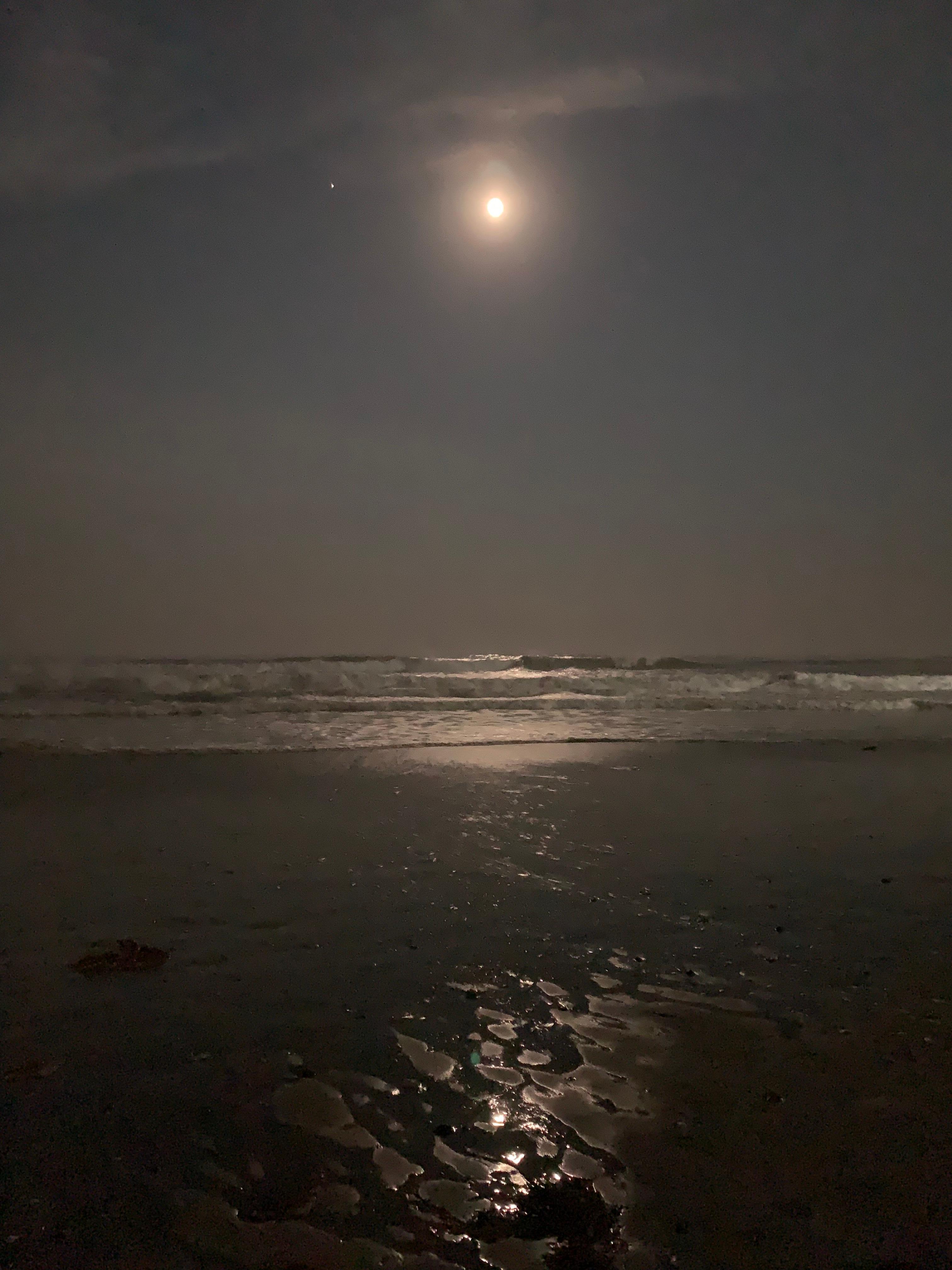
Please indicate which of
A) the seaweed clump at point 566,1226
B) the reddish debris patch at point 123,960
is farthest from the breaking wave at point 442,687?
the seaweed clump at point 566,1226

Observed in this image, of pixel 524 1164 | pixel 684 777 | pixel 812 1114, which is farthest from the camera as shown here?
pixel 684 777

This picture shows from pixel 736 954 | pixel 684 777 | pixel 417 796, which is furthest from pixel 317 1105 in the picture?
pixel 684 777

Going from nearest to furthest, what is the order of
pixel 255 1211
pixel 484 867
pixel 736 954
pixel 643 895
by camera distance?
pixel 255 1211 → pixel 736 954 → pixel 643 895 → pixel 484 867

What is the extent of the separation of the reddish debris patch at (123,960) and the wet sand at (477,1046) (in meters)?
0.06

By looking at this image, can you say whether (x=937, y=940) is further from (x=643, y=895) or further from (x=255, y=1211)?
(x=255, y=1211)

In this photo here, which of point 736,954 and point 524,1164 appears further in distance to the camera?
point 736,954

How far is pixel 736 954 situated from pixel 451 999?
1377 mm

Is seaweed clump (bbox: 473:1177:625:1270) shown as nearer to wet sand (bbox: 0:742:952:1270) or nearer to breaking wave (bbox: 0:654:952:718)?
wet sand (bbox: 0:742:952:1270)

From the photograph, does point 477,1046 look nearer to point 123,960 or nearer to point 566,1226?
point 566,1226

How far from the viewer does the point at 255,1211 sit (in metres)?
1.93

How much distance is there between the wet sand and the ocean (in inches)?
183

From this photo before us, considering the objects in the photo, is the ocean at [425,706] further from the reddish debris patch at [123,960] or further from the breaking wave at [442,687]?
the reddish debris patch at [123,960]

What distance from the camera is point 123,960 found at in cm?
337

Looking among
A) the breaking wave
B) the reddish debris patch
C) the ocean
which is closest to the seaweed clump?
the reddish debris patch
